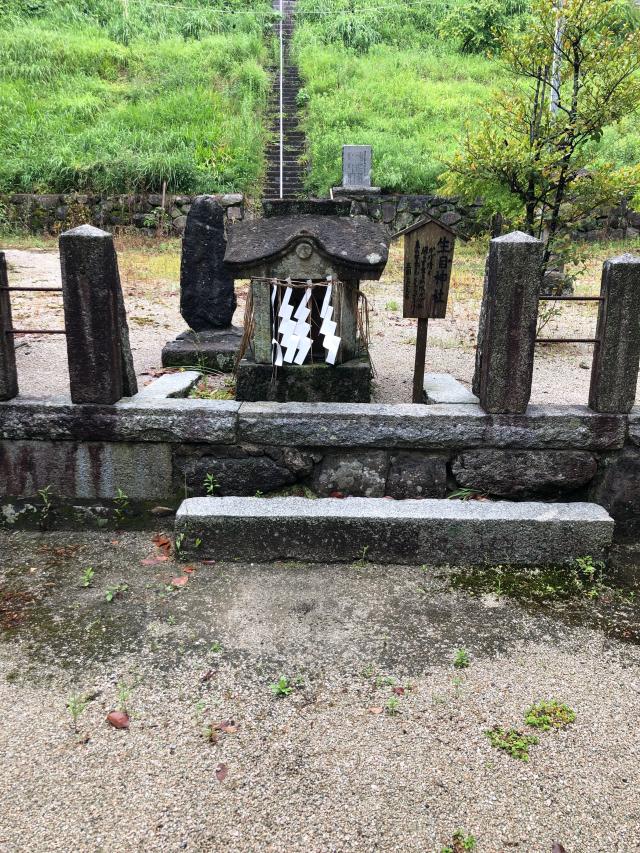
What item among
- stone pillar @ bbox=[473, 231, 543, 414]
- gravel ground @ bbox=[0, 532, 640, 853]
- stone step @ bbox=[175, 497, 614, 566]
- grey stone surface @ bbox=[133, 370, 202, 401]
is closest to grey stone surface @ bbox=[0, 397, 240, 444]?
grey stone surface @ bbox=[133, 370, 202, 401]

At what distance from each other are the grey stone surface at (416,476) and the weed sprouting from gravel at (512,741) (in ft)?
5.83

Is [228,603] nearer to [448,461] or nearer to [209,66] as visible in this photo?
[448,461]

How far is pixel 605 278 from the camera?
4.11m

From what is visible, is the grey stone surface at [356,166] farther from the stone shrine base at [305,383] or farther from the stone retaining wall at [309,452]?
the stone retaining wall at [309,452]

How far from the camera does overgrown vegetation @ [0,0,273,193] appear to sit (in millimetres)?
15609

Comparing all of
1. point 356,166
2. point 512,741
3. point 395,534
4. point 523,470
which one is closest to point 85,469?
point 395,534

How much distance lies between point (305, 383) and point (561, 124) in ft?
18.0

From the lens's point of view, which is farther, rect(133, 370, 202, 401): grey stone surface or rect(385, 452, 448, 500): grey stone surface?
rect(133, 370, 202, 401): grey stone surface

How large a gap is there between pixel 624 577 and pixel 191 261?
4.83 meters

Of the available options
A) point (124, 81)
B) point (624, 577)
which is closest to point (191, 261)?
point (624, 577)

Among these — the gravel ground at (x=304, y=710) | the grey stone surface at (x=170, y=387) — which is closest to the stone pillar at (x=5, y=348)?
the grey stone surface at (x=170, y=387)

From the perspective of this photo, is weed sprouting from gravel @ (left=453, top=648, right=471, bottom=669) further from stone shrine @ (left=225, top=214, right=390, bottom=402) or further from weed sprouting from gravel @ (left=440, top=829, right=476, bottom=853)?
stone shrine @ (left=225, top=214, right=390, bottom=402)

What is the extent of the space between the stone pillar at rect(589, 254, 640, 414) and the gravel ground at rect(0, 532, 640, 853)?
1220 millimetres

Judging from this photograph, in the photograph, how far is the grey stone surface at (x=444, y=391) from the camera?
452 cm
